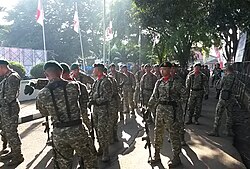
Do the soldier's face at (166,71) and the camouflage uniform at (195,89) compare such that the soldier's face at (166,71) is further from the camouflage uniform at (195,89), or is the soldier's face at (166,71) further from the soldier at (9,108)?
the camouflage uniform at (195,89)

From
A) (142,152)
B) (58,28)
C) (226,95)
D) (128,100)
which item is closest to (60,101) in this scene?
(142,152)

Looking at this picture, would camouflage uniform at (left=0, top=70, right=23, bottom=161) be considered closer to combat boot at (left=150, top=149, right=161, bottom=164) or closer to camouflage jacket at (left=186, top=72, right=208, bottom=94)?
combat boot at (left=150, top=149, right=161, bottom=164)

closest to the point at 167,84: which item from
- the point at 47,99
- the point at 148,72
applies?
the point at 47,99

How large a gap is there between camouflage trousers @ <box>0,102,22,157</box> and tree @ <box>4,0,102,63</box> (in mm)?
38546

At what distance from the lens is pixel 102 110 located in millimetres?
5961

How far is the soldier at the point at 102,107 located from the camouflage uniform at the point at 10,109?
1.47 m

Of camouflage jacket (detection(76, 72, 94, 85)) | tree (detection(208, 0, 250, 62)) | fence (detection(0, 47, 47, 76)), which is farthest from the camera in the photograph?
fence (detection(0, 47, 47, 76))

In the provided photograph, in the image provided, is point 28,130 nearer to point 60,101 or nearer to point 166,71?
point 166,71

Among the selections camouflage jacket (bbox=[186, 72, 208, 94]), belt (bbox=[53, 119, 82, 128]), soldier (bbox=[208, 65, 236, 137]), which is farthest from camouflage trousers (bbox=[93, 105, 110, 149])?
camouflage jacket (bbox=[186, 72, 208, 94])

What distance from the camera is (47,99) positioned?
3838 mm

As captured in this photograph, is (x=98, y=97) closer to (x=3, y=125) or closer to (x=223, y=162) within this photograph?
(x=3, y=125)

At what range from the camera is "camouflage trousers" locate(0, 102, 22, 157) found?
5.85 m

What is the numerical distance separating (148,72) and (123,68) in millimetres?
2198

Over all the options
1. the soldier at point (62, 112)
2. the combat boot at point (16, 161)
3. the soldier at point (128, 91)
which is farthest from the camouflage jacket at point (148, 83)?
the soldier at point (62, 112)
